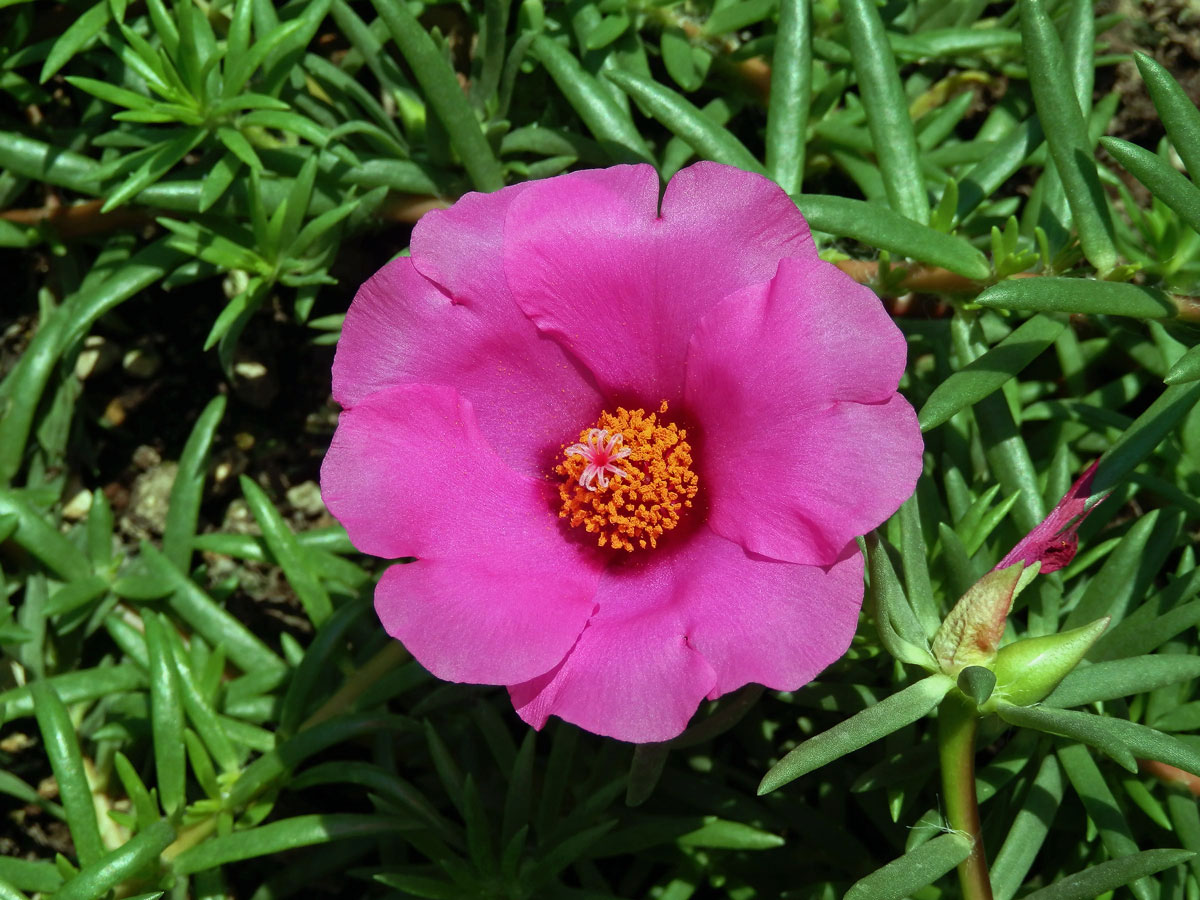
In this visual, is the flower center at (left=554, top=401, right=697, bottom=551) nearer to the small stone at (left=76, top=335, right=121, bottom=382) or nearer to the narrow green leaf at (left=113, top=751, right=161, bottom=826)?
the narrow green leaf at (left=113, top=751, right=161, bottom=826)

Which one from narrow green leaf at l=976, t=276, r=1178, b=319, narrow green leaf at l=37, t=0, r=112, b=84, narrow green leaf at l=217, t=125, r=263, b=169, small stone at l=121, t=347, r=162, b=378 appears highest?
A: narrow green leaf at l=37, t=0, r=112, b=84

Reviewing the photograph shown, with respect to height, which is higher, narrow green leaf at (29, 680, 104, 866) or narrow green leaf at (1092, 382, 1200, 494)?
narrow green leaf at (1092, 382, 1200, 494)

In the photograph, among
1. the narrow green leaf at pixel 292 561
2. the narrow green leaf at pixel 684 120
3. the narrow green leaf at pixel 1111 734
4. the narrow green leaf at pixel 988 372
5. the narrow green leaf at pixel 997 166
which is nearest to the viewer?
the narrow green leaf at pixel 1111 734

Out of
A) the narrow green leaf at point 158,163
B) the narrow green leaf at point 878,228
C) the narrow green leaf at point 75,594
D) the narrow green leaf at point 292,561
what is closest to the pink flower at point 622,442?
the narrow green leaf at point 878,228

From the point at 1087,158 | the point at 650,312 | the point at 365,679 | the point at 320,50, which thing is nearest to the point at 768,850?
the point at 365,679

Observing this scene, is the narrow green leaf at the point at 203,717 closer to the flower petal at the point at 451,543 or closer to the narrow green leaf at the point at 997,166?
the flower petal at the point at 451,543

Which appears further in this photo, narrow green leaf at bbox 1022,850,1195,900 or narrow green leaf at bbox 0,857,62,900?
narrow green leaf at bbox 0,857,62,900

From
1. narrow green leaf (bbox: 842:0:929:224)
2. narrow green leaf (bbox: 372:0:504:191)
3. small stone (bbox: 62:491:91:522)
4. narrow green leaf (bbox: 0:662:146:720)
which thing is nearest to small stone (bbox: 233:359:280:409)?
small stone (bbox: 62:491:91:522)
